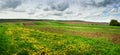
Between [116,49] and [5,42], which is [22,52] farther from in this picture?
[116,49]

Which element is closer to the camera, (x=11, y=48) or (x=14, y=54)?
(x=14, y=54)

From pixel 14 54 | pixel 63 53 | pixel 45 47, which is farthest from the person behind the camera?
pixel 45 47

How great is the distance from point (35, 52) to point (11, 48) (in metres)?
2.81

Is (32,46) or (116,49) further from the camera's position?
(116,49)

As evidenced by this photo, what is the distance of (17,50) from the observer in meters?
24.6

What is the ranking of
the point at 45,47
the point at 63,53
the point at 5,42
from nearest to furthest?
the point at 63,53, the point at 45,47, the point at 5,42

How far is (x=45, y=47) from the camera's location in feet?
86.0

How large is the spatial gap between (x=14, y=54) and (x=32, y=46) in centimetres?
356

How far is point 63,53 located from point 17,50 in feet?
14.2

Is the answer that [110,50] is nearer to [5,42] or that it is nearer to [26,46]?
[26,46]

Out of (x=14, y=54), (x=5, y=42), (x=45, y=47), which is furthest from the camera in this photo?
(x=5, y=42)

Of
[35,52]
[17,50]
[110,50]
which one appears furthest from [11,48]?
[110,50]

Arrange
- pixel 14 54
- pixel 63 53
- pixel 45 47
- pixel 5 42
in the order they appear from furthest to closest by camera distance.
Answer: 1. pixel 5 42
2. pixel 45 47
3. pixel 63 53
4. pixel 14 54

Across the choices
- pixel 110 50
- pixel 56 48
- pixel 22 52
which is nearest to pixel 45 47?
pixel 56 48
